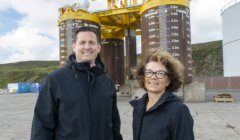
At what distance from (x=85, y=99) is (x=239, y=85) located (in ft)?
131

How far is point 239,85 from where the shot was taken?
40719 millimetres

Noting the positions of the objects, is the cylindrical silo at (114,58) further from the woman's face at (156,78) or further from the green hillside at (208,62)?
the green hillside at (208,62)

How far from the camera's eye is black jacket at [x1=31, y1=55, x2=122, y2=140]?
3.47 metres

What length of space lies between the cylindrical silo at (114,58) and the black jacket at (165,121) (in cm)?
3156

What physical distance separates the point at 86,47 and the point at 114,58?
31.1 metres

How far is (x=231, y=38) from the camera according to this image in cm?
4131

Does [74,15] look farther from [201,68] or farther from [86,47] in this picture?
[201,68]

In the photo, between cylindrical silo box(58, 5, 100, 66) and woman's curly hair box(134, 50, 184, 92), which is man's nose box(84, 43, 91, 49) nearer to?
woman's curly hair box(134, 50, 184, 92)

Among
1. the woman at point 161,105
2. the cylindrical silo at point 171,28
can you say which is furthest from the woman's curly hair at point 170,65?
the cylindrical silo at point 171,28

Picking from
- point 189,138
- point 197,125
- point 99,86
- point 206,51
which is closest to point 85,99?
point 99,86

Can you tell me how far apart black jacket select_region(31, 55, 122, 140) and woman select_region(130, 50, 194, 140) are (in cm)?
41

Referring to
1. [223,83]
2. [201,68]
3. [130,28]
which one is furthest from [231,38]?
[201,68]

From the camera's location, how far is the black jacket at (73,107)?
11.4 ft

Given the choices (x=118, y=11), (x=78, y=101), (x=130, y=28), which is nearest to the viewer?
(x=78, y=101)
